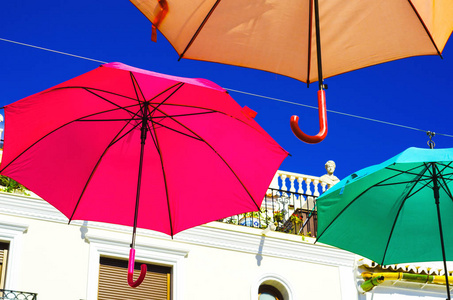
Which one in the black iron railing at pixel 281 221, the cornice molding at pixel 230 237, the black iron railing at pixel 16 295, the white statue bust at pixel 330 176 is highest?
the white statue bust at pixel 330 176

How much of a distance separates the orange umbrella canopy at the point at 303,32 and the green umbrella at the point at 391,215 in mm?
3302

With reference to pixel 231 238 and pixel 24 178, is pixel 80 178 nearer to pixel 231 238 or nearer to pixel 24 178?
pixel 24 178

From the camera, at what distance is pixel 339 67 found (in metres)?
5.96

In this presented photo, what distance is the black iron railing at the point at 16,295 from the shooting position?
1078 centimetres

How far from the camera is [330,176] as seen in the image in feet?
58.1

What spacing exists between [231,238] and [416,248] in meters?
4.31

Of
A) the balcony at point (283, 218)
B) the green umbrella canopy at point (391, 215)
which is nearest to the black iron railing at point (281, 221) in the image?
the balcony at point (283, 218)

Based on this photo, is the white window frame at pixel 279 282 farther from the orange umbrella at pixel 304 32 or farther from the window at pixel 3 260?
the orange umbrella at pixel 304 32

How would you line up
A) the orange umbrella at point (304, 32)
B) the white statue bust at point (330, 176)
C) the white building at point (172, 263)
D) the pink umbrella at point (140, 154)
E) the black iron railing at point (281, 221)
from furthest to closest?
the white statue bust at point (330, 176), the black iron railing at point (281, 221), the white building at point (172, 263), the pink umbrella at point (140, 154), the orange umbrella at point (304, 32)

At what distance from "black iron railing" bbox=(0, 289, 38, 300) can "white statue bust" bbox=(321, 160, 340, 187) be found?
809 cm

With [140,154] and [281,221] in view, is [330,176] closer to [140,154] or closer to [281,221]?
[281,221]

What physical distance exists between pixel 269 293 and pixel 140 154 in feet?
22.3

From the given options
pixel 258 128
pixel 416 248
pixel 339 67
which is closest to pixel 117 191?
pixel 258 128

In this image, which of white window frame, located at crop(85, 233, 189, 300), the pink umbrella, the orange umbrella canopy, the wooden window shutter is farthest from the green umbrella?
the wooden window shutter
